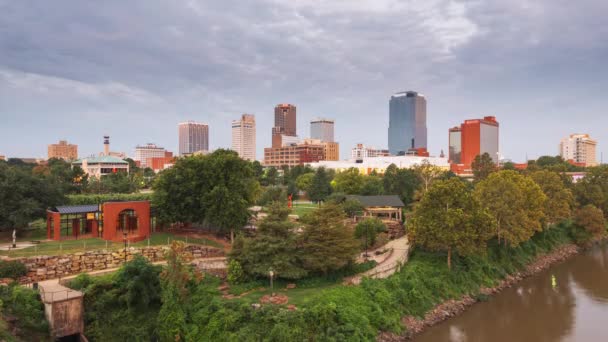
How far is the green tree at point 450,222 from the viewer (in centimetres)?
3491

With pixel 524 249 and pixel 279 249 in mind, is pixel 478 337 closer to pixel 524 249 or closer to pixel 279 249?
pixel 279 249

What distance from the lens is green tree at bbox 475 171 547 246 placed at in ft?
139

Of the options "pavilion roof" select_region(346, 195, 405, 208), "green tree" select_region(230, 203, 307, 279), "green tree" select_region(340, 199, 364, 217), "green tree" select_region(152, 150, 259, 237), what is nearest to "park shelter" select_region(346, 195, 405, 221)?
"pavilion roof" select_region(346, 195, 405, 208)

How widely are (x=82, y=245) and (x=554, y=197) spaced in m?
52.2

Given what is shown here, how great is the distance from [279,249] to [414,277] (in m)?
11.0

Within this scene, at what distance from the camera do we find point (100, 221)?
3762 cm

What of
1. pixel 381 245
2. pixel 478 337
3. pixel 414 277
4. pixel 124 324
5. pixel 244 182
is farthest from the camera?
pixel 381 245

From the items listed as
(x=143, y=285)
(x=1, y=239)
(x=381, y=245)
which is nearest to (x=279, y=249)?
(x=143, y=285)

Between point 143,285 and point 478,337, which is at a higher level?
point 143,285

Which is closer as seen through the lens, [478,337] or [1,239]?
[478,337]

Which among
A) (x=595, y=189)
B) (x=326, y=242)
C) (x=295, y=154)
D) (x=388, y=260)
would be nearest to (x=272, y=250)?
(x=326, y=242)

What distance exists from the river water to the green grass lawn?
20.2 meters

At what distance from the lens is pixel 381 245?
138 feet

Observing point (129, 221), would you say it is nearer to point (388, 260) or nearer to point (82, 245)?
point (82, 245)
